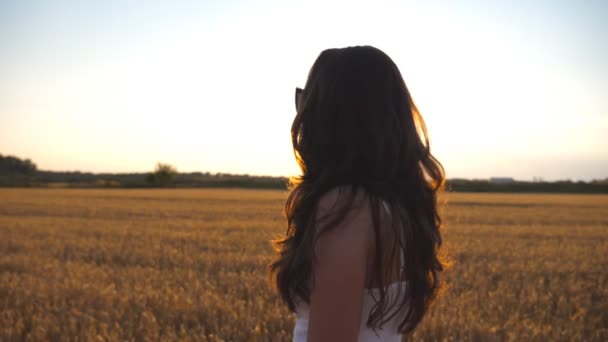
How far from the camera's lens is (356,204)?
1299 millimetres

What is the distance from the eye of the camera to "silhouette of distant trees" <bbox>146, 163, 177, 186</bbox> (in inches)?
3715

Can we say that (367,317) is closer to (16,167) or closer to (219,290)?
(219,290)

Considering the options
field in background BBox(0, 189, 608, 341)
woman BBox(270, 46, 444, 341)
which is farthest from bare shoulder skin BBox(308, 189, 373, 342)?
field in background BBox(0, 189, 608, 341)

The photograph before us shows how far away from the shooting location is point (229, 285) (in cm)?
706

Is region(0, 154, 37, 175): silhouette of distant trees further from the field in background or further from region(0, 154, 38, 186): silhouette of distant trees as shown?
the field in background

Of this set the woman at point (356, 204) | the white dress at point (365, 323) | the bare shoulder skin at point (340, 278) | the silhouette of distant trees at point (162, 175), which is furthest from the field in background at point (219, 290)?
the silhouette of distant trees at point (162, 175)

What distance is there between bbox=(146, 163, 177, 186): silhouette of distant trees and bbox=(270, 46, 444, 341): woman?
298 ft

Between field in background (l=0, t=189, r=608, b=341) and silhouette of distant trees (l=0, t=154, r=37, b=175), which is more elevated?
silhouette of distant trees (l=0, t=154, r=37, b=175)

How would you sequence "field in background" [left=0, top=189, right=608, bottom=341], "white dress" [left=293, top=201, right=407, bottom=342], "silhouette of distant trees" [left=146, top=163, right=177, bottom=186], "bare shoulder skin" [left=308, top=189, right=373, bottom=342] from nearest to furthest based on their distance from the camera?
1. "bare shoulder skin" [left=308, top=189, right=373, bottom=342]
2. "white dress" [left=293, top=201, right=407, bottom=342]
3. "field in background" [left=0, top=189, right=608, bottom=341]
4. "silhouette of distant trees" [left=146, top=163, right=177, bottom=186]

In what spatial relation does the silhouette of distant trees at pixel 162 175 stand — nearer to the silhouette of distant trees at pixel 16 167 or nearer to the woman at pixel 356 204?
the silhouette of distant trees at pixel 16 167

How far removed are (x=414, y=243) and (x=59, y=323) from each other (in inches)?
175

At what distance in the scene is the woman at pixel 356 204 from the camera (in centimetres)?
124

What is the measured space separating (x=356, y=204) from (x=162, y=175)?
9995cm

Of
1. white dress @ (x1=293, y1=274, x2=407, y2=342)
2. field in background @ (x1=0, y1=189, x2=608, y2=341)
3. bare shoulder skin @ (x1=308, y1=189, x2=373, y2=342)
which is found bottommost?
field in background @ (x1=0, y1=189, x2=608, y2=341)
